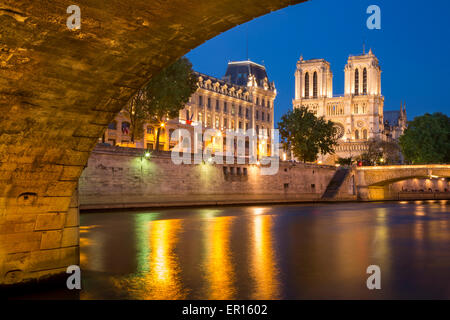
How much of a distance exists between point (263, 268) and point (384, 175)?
209 feet

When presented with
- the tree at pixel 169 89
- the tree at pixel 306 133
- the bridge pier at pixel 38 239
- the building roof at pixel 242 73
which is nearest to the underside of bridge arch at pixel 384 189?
the tree at pixel 306 133

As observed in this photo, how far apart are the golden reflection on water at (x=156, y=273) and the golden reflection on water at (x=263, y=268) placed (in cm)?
216

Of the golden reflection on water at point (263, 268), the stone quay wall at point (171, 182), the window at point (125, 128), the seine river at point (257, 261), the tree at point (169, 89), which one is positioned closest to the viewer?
the golden reflection on water at point (263, 268)

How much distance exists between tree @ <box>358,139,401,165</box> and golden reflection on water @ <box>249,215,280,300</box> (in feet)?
298

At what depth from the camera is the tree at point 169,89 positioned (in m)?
46.3

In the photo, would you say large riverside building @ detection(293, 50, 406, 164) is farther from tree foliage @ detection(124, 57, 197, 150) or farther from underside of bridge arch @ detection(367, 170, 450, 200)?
tree foliage @ detection(124, 57, 197, 150)

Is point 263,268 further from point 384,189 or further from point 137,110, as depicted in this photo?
point 384,189

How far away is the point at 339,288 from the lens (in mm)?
13289

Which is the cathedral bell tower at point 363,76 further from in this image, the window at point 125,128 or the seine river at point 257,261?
the seine river at point 257,261

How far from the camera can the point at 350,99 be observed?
143625mm

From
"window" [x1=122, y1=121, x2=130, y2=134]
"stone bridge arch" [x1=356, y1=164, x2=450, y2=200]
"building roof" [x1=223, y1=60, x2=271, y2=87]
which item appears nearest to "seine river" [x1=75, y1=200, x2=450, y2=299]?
"window" [x1=122, y1=121, x2=130, y2=134]

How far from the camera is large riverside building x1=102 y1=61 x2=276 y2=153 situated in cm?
7569
